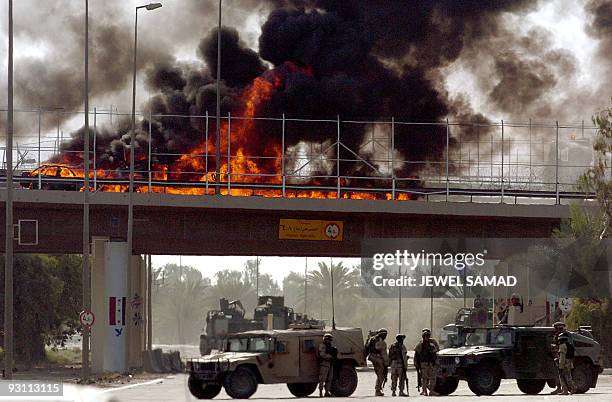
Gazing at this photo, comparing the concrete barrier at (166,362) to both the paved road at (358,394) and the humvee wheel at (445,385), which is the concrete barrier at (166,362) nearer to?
the paved road at (358,394)

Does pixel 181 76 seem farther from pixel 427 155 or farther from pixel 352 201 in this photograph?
pixel 352 201

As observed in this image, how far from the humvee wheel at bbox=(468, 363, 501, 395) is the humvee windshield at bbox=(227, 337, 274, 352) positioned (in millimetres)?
4644

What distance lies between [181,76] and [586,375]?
42230mm

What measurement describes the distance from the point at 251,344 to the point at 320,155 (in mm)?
30565

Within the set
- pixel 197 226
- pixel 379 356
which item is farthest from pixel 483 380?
pixel 197 226

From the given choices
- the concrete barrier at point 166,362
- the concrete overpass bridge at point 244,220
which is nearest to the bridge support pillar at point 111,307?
the concrete overpass bridge at point 244,220

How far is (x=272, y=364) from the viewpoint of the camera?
32.0 m

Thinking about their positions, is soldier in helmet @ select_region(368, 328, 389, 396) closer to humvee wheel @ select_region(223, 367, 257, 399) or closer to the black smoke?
humvee wheel @ select_region(223, 367, 257, 399)

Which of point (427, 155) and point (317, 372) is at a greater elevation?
point (427, 155)

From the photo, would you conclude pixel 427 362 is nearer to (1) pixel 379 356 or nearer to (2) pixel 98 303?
(1) pixel 379 356

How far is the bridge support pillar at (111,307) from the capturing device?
169 ft

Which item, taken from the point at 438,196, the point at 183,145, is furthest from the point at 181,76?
the point at 438,196

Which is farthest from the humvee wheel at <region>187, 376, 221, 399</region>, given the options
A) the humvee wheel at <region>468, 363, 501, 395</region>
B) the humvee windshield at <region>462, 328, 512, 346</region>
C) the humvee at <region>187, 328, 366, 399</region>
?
the humvee windshield at <region>462, 328, 512, 346</region>

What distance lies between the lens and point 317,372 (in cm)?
3272
